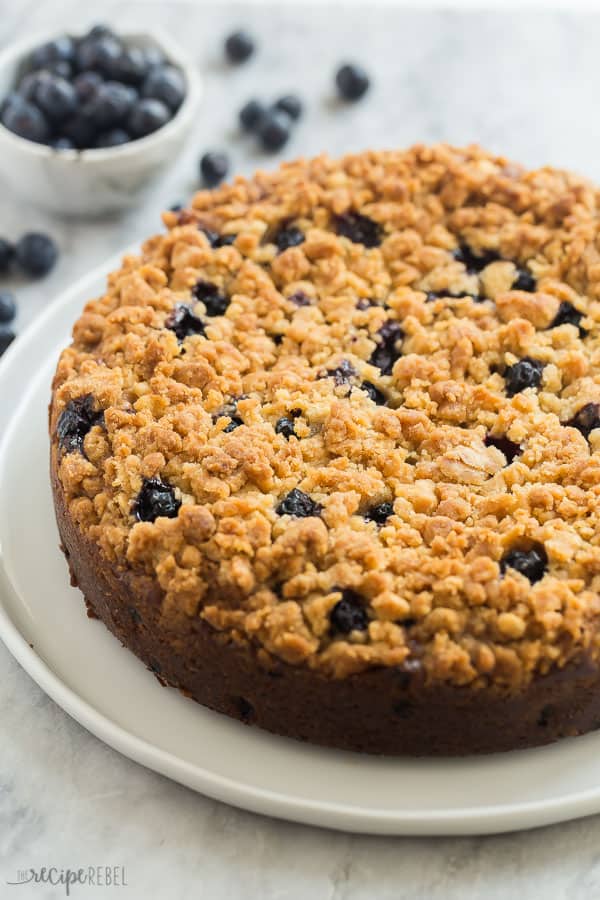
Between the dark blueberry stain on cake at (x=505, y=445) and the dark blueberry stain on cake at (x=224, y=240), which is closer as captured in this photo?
the dark blueberry stain on cake at (x=505, y=445)

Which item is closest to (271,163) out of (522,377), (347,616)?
(522,377)

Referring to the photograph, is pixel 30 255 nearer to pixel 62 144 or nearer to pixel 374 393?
pixel 62 144

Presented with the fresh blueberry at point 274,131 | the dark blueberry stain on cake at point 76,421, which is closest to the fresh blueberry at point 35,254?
the fresh blueberry at point 274,131

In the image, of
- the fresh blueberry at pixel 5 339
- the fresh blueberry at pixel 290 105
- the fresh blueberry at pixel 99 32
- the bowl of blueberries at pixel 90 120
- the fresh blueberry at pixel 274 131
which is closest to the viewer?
the fresh blueberry at pixel 5 339

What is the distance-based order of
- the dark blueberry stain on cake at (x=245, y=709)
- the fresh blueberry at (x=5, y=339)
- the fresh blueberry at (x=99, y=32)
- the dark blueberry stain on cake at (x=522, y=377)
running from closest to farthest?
the dark blueberry stain on cake at (x=245, y=709) → the dark blueberry stain on cake at (x=522, y=377) → the fresh blueberry at (x=5, y=339) → the fresh blueberry at (x=99, y=32)

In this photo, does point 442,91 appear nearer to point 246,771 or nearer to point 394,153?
point 394,153

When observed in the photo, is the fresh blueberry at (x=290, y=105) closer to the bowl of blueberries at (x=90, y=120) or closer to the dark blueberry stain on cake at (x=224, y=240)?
the bowl of blueberries at (x=90, y=120)

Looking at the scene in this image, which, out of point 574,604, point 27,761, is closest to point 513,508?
point 574,604
